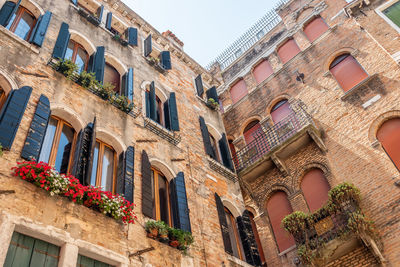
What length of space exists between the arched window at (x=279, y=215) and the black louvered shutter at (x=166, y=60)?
5945 mm

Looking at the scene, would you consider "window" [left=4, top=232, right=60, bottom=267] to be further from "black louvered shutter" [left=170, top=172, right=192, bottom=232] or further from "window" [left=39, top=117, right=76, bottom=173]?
"black louvered shutter" [left=170, top=172, right=192, bottom=232]

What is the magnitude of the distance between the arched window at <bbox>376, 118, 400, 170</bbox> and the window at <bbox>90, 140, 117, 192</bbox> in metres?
7.43

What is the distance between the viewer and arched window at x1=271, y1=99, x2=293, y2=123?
13484 millimetres

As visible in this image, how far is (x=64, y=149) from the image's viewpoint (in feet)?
22.8

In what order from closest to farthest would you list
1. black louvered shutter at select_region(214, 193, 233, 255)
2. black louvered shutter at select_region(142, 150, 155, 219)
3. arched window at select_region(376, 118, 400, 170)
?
black louvered shutter at select_region(142, 150, 155, 219) → black louvered shutter at select_region(214, 193, 233, 255) → arched window at select_region(376, 118, 400, 170)

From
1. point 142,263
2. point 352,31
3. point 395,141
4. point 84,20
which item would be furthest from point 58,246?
point 352,31

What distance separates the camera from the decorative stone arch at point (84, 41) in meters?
9.78

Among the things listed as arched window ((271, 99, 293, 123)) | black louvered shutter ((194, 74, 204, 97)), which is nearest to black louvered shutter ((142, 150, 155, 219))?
black louvered shutter ((194, 74, 204, 97))

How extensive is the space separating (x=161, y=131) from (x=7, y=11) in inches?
187

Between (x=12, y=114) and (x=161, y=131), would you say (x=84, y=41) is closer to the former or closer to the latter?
(x=161, y=131)

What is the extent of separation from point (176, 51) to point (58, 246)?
1031cm

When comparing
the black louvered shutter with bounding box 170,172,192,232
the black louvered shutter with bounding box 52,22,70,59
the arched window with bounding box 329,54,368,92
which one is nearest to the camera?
the black louvered shutter with bounding box 170,172,192,232

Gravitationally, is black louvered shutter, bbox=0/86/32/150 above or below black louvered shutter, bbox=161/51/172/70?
below

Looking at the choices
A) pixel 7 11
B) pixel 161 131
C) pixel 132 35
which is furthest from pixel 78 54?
pixel 161 131
